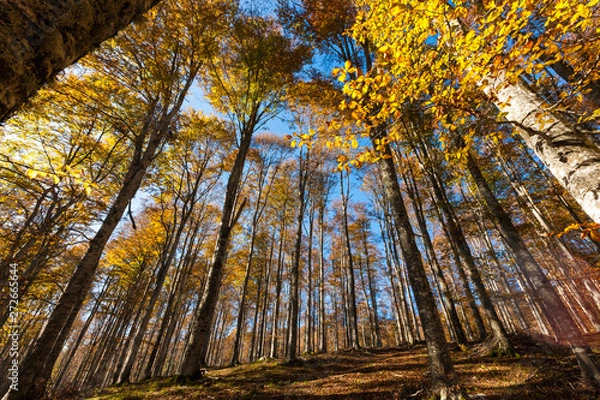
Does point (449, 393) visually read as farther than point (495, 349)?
No

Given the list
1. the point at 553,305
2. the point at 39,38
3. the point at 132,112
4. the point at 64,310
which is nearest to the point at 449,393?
the point at 553,305

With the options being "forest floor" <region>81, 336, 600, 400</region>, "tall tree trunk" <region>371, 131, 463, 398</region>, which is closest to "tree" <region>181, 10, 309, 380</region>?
"forest floor" <region>81, 336, 600, 400</region>

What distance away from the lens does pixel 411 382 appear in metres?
4.83

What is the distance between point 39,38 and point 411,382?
7.23 m

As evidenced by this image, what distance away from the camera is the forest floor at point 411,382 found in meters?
3.85

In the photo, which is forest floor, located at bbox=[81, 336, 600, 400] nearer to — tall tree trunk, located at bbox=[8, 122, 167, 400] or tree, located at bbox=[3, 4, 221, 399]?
tall tree trunk, located at bbox=[8, 122, 167, 400]

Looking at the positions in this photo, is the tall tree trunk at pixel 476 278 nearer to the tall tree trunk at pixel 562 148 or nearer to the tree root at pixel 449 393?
the tree root at pixel 449 393

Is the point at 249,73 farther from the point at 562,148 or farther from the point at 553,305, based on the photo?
the point at 553,305

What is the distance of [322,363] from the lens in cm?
831

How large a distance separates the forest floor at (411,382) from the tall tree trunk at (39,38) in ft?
19.6

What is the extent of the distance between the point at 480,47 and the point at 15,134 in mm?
12074

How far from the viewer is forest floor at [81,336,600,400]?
3852 millimetres

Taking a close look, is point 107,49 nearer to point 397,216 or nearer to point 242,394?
point 397,216

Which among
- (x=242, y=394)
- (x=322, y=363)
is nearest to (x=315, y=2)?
(x=242, y=394)
